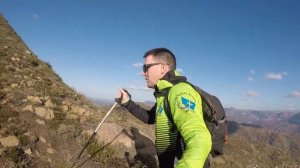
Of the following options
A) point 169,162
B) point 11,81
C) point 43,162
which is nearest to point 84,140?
point 43,162

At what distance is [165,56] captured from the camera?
4449 millimetres

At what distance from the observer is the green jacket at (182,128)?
295 cm

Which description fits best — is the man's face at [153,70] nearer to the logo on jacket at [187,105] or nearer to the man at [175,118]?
the man at [175,118]

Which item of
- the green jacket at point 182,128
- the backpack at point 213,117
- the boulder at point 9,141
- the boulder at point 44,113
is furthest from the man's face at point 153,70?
the boulder at point 44,113

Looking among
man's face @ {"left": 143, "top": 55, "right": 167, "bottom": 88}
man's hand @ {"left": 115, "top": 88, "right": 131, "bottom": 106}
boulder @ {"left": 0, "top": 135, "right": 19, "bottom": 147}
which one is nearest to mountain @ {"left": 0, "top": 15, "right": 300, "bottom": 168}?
boulder @ {"left": 0, "top": 135, "right": 19, "bottom": 147}

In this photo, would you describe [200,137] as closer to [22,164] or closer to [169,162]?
[169,162]

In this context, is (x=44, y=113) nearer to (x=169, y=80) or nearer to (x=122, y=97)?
(x=122, y=97)

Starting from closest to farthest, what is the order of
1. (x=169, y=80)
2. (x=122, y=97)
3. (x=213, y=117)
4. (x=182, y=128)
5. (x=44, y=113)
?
(x=182, y=128)
(x=213, y=117)
(x=169, y=80)
(x=122, y=97)
(x=44, y=113)

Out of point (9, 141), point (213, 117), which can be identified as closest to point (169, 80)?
point (213, 117)

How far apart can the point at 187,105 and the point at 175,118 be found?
235mm

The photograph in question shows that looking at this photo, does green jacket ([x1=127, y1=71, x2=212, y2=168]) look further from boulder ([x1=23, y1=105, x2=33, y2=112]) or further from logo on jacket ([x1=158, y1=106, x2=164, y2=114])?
boulder ([x1=23, y1=105, x2=33, y2=112])

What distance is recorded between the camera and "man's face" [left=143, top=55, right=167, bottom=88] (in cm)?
445

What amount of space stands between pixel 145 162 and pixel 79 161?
9.99 ft

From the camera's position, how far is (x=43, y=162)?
9078mm
